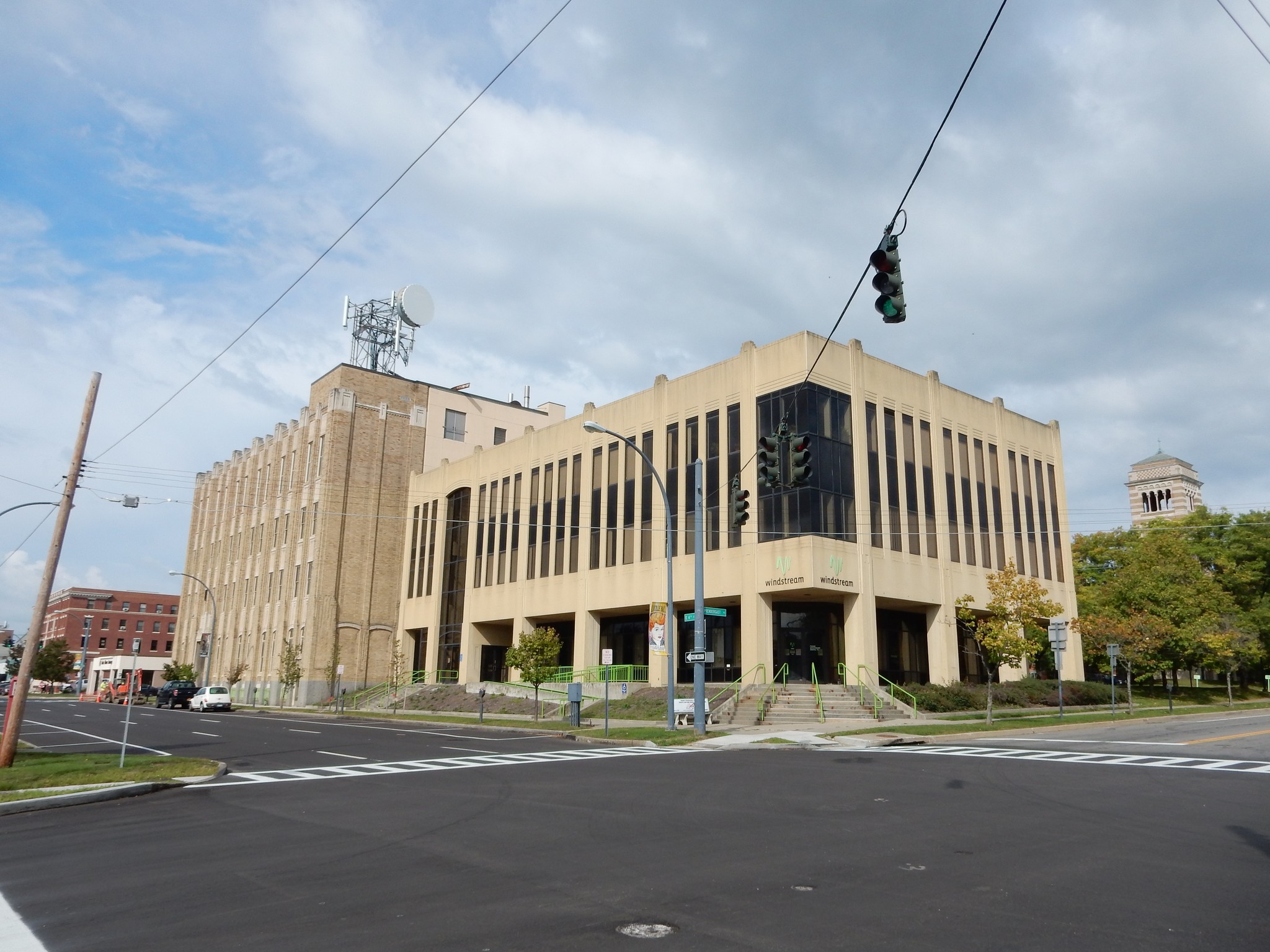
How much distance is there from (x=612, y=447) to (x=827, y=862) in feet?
126

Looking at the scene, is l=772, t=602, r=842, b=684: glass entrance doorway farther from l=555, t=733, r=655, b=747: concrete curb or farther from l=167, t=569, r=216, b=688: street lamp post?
l=167, t=569, r=216, b=688: street lamp post

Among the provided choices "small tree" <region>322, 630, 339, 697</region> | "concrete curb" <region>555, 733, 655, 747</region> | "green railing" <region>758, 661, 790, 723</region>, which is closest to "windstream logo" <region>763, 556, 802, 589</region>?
"green railing" <region>758, 661, 790, 723</region>

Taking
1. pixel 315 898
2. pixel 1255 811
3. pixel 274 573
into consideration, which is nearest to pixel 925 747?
pixel 1255 811

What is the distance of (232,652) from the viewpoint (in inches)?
2808

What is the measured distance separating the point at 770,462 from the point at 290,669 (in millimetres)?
48000

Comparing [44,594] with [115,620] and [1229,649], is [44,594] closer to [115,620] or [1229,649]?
[1229,649]

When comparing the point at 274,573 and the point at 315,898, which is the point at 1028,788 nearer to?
the point at 315,898

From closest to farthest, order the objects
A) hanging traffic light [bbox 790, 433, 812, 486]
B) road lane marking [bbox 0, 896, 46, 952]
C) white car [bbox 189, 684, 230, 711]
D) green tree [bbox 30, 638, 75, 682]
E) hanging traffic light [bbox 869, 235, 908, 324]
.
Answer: road lane marking [bbox 0, 896, 46, 952]
hanging traffic light [bbox 869, 235, 908, 324]
hanging traffic light [bbox 790, 433, 812, 486]
white car [bbox 189, 684, 230, 711]
green tree [bbox 30, 638, 75, 682]

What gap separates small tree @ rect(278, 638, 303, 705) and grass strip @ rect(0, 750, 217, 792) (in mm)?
38886

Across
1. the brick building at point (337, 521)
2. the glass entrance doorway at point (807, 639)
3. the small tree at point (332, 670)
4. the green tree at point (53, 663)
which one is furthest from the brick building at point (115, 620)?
the glass entrance doorway at point (807, 639)

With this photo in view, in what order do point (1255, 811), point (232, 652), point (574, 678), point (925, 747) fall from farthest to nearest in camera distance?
point (232, 652) → point (574, 678) → point (925, 747) → point (1255, 811)

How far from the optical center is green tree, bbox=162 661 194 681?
3014 inches

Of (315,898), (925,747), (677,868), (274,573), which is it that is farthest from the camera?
(274,573)

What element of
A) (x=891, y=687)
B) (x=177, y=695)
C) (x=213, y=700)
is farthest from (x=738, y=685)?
(x=177, y=695)
